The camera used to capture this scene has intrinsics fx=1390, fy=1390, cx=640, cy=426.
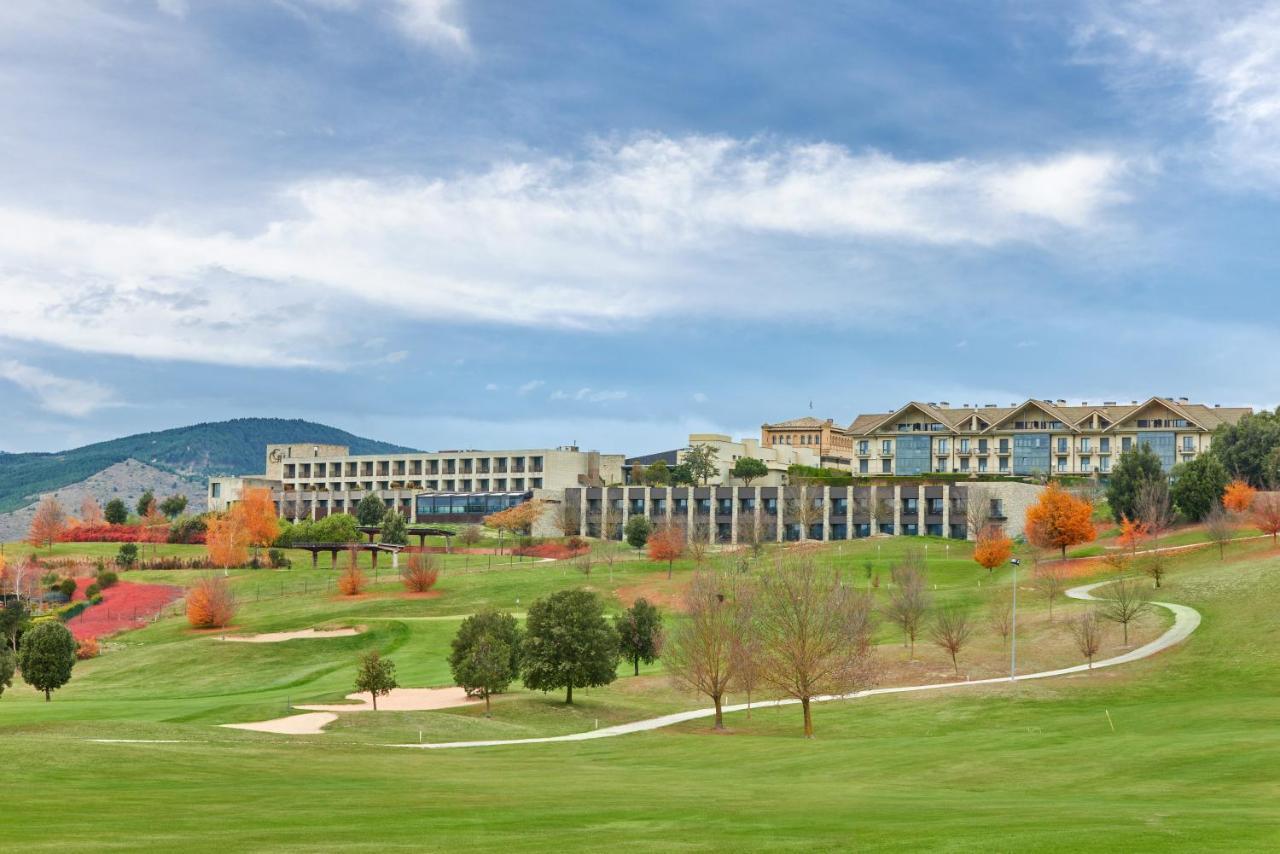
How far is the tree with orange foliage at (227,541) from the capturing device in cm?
14938

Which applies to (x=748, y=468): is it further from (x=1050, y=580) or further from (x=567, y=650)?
(x=567, y=650)

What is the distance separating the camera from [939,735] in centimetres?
5900

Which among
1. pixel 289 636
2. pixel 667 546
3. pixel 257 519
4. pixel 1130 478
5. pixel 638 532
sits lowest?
pixel 289 636

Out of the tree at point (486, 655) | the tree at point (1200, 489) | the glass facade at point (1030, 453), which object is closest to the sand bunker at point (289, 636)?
the tree at point (486, 655)

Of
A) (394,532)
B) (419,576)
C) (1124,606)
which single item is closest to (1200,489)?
(1124,606)

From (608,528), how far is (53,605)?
237 ft

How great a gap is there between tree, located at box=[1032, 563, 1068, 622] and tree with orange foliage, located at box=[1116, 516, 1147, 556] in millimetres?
7172

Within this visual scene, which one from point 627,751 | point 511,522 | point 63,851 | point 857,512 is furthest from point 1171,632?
point 511,522

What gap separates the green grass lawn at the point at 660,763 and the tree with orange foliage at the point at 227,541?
53.9 m

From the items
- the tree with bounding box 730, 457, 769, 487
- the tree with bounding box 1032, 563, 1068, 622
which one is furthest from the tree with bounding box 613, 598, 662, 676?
the tree with bounding box 730, 457, 769, 487

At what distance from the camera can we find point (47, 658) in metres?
75.1

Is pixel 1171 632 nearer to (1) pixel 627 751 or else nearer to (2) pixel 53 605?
(1) pixel 627 751

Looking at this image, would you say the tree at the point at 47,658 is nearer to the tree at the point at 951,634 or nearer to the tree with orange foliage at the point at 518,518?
the tree at the point at 951,634

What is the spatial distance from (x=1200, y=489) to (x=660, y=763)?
97.8 m
